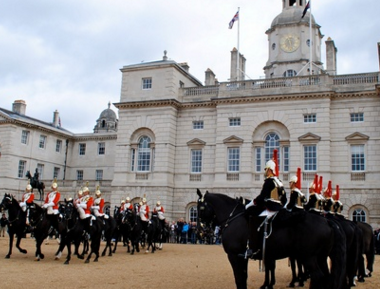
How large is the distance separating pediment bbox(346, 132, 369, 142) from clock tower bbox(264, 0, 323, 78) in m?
12.2

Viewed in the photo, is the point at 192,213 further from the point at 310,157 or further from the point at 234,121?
the point at 310,157

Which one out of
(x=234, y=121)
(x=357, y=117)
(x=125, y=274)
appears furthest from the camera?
(x=234, y=121)

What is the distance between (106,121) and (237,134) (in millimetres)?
38175

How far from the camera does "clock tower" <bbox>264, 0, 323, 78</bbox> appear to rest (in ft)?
140

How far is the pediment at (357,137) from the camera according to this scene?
31094 mm

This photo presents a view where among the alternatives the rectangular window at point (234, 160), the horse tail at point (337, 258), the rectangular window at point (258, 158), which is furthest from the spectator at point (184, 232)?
the horse tail at point (337, 258)

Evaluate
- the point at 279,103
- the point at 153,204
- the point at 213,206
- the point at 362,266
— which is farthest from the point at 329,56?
the point at 213,206

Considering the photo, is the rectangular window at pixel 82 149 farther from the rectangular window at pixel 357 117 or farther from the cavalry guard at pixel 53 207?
the cavalry guard at pixel 53 207

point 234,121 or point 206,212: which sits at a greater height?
point 234,121

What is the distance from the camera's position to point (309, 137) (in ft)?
104

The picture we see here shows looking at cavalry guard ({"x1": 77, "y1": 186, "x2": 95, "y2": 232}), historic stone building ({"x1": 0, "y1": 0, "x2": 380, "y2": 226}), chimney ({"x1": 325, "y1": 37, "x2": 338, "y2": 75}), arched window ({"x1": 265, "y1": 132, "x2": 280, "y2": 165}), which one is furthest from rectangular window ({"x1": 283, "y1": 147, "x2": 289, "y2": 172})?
cavalry guard ({"x1": 77, "y1": 186, "x2": 95, "y2": 232})

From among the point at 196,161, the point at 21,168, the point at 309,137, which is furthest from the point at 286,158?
the point at 21,168

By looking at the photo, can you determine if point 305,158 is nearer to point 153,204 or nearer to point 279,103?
point 279,103

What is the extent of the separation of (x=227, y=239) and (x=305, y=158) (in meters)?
23.1
